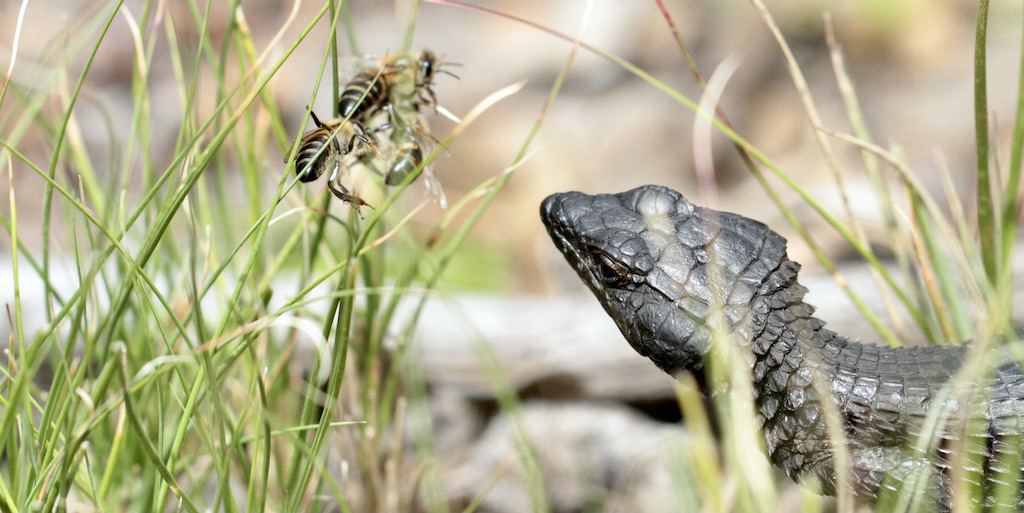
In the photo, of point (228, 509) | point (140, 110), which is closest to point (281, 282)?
point (140, 110)

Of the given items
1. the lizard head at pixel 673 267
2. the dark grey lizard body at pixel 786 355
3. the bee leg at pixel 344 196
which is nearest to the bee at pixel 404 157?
the bee leg at pixel 344 196

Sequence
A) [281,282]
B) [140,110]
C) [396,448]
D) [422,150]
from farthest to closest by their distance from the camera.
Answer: [281,282], [396,448], [140,110], [422,150]

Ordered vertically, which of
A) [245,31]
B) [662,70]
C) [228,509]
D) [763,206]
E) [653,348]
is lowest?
[228,509]

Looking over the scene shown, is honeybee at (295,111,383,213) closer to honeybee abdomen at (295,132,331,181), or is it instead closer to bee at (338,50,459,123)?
honeybee abdomen at (295,132,331,181)

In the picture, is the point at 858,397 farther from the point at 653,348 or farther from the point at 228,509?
the point at 228,509

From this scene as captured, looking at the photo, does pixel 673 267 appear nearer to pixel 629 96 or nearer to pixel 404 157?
pixel 404 157

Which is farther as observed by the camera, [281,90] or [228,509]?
[281,90]

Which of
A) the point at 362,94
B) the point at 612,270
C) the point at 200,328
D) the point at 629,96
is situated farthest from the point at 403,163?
the point at 629,96

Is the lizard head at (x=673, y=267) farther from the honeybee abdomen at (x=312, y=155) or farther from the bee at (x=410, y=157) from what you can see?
the honeybee abdomen at (x=312, y=155)
